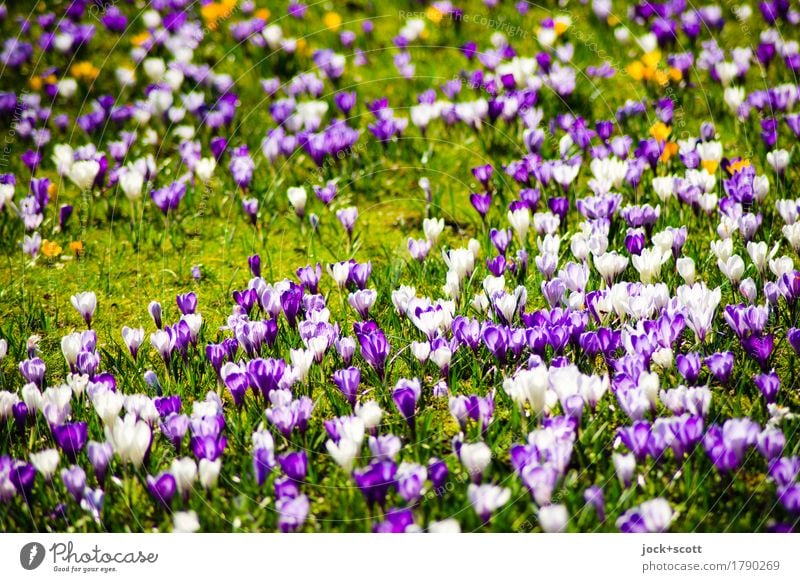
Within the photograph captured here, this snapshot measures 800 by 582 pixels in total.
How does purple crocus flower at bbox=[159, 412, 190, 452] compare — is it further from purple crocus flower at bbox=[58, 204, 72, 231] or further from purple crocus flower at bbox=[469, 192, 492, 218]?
purple crocus flower at bbox=[58, 204, 72, 231]

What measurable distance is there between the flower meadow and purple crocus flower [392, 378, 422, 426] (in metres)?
0.01

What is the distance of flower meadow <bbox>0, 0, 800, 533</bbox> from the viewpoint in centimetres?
361

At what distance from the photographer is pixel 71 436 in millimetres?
3773

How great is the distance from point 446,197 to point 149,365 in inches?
102

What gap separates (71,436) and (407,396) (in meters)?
1.38

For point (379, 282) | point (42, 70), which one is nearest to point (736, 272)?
point (379, 282)

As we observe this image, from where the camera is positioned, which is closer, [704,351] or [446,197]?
[704,351]

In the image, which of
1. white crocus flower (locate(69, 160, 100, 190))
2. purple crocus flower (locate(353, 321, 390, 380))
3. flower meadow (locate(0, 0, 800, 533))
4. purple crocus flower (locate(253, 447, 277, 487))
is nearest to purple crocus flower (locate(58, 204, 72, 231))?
flower meadow (locate(0, 0, 800, 533))

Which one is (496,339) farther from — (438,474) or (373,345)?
(438,474)

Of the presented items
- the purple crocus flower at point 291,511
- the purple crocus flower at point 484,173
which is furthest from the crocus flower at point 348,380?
the purple crocus flower at point 484,173

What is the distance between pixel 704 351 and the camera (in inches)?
163

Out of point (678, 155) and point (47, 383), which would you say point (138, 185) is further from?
point (678, 155)

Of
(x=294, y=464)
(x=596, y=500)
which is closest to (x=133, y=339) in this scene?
(x=294, y=464)

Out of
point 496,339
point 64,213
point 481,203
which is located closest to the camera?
point 496,339
